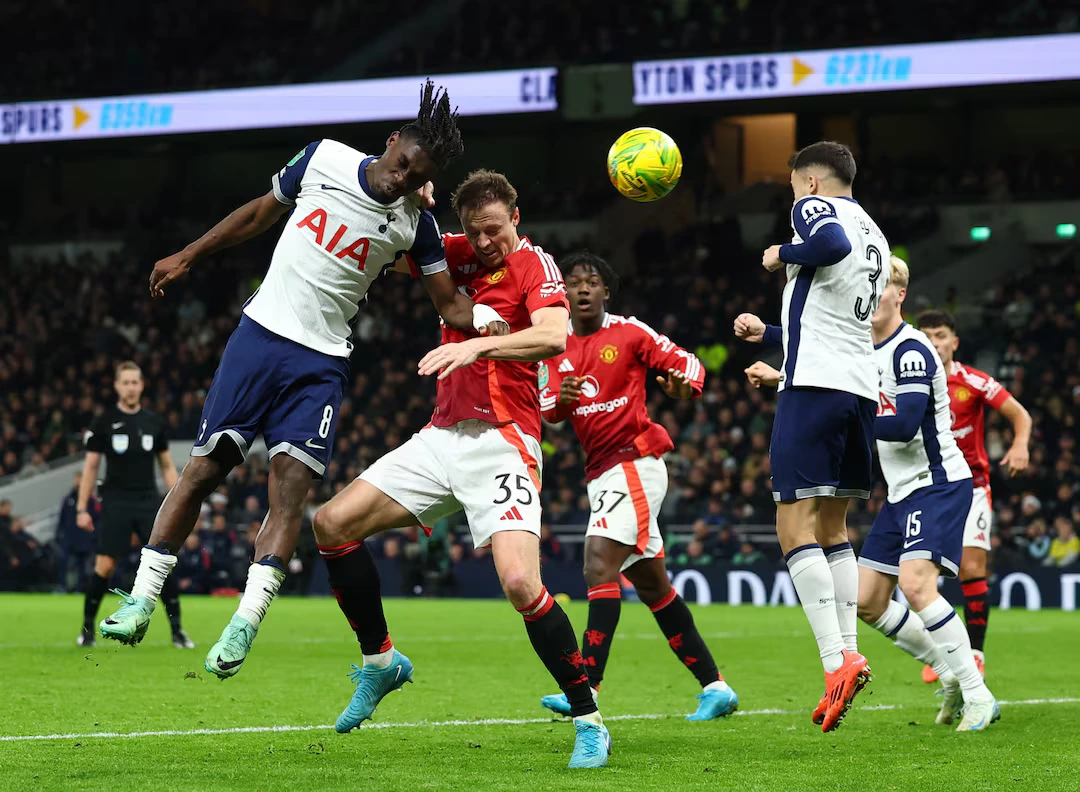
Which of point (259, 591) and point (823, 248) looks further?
point (823, 248)

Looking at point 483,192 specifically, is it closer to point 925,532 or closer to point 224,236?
point 224,236

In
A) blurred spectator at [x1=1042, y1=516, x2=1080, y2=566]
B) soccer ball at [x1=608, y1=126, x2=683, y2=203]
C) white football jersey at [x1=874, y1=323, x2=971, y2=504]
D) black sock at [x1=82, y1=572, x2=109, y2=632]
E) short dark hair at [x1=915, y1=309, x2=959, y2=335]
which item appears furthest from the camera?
blurred spectator at [x1=1042, y1=516, x2=1080, y2=566]

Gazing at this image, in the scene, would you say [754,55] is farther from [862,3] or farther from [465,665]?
[465,665]

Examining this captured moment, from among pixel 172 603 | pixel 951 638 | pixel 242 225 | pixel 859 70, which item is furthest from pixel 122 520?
pixel 859 70

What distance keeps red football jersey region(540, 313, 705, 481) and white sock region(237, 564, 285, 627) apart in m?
2.53

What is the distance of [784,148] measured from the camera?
30266 mm

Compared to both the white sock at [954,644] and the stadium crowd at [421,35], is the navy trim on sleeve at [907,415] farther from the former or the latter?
the stadium crowd at [421,35]

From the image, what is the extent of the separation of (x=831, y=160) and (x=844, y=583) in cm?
197

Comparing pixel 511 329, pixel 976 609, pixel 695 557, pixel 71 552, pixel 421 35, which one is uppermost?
pixel 421 35

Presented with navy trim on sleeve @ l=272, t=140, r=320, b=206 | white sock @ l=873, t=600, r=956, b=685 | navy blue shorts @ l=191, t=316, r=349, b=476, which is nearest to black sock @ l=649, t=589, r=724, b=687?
white sock @ l=873, t=600, r=956, b=685

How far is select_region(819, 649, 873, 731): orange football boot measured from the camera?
20.1 feet

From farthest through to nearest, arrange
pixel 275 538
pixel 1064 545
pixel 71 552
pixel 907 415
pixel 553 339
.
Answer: pixel 71 552 → pixel 1064 545 → pixel 907 415 → pixel 553 339 → pixel 275 538

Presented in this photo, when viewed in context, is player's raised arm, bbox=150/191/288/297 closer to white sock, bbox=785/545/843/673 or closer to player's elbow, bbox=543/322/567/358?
player's elbow, bbox=543/322/567/358

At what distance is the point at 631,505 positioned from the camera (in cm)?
798
